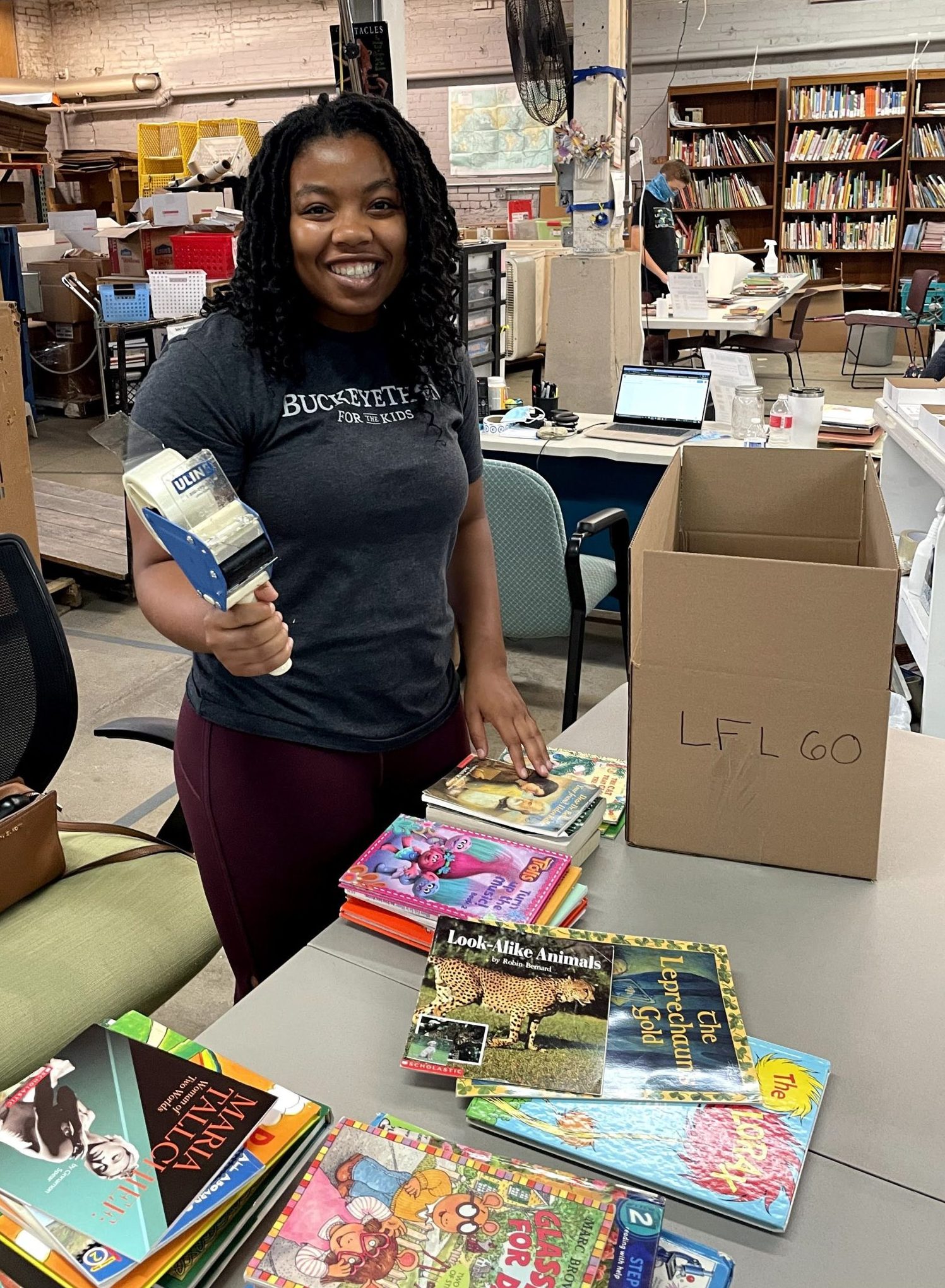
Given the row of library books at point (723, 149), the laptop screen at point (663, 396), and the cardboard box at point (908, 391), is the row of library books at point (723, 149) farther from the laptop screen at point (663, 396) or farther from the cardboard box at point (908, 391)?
the cardboard box at point (908, 391)

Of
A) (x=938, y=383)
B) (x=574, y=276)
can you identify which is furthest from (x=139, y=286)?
(x=938, y=383)

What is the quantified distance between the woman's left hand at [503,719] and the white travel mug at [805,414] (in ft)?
7.55

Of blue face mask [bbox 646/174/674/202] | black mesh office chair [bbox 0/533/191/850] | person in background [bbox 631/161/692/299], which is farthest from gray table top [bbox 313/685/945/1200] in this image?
blue face mask [bbox 646/174/674/202]

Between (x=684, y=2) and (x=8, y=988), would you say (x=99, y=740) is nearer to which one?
(x=8, y=988)

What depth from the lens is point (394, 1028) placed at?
3.38ft

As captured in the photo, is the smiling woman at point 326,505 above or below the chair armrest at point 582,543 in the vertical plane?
above

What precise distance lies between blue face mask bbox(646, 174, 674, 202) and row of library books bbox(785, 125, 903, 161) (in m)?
2.27

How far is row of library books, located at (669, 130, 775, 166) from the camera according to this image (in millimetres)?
10273

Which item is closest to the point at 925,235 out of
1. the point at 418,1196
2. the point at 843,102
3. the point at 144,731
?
the point at 843,102

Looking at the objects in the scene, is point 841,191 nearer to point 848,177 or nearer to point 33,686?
point 848,177

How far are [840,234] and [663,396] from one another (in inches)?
289

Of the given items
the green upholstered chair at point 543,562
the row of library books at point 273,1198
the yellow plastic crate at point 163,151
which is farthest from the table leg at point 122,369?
the row of library books at point 273,1198

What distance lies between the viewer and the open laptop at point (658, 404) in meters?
3.99

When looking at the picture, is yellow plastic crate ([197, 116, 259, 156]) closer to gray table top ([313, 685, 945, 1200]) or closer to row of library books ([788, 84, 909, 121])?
row of library books ([788, 84, 909, 121])
